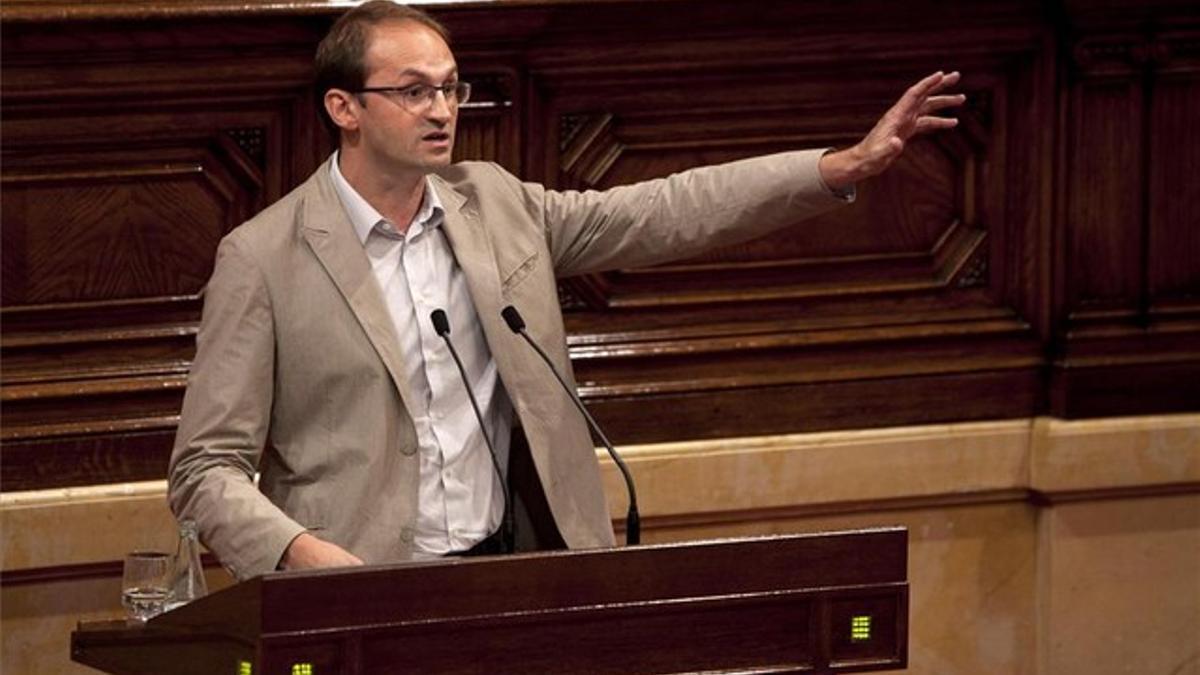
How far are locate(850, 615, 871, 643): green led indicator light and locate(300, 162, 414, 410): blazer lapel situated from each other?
0.79 m

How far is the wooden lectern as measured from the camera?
331 centimetres

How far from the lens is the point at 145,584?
3.91 metres

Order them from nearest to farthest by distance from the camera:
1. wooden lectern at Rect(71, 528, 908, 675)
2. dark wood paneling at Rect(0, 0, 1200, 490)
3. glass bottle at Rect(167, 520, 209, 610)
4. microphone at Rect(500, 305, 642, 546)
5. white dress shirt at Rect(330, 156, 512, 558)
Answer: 1. wooden lectern at Rect(71, 528, 908, 675)
2. microphone at Rect(500, 305, 642, 546)
3. glass bottle at Rect(167, 520, 209, 610)
4. white dress shirt at Rect(330, 156, 512, 558)
5. dark wood paneling at Rect(0, 0, 1200, 490)

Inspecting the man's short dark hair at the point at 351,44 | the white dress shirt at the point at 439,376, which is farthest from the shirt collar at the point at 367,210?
the man's short dark hair at the point at 351,44

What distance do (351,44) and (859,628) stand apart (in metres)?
1.24

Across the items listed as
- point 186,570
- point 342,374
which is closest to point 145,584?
point 186,570

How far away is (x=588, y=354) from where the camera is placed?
17.6 ft

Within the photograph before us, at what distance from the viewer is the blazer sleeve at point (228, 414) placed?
3.80 metres

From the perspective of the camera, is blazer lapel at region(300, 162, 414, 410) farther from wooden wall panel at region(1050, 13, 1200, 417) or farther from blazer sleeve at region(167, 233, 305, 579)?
wooden wall panel at region(1050, 13, 1200, 417)

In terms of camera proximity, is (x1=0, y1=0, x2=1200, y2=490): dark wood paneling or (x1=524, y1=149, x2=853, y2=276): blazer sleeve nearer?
(x1=524, y1=149, x2=853, y2=276): blazer sleeve

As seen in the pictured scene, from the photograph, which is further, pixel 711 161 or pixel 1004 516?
pixel 1004 516

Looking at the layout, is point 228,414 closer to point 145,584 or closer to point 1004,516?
point 145,584

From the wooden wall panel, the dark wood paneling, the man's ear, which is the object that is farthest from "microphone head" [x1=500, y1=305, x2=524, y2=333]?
the wooden wall panel

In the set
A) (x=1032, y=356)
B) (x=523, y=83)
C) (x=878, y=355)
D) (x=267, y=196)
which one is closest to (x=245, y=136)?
(x=267, y=196)
